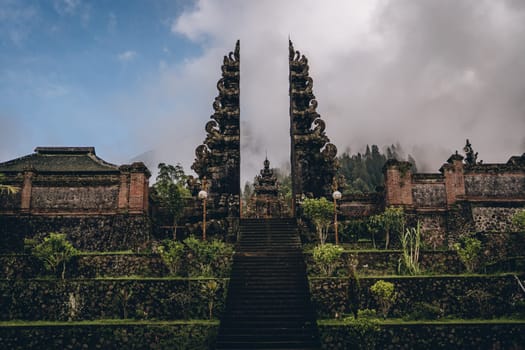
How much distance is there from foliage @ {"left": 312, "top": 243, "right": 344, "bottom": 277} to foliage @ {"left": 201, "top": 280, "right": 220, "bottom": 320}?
375cm

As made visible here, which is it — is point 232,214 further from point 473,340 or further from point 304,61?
point 473,340

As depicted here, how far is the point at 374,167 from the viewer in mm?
66188

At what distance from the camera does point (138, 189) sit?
2578 cm

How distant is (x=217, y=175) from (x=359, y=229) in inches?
280

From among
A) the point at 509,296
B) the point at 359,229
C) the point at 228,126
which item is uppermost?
the point at 228,126

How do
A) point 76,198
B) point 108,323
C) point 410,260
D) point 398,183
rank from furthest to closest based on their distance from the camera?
point 398,183
point 76,198
point 410,260
point 108,323

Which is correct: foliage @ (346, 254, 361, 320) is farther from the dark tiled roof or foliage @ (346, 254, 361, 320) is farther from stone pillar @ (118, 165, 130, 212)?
the dark tiled roof

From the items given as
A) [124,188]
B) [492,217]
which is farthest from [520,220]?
[124,188]

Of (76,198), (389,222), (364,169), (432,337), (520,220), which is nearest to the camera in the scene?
(432,337)

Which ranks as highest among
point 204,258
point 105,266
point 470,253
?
point 470,253

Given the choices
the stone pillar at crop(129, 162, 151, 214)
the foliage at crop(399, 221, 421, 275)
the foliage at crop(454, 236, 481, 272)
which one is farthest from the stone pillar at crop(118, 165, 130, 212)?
the foliage at crop(454, 236, 481, 272)

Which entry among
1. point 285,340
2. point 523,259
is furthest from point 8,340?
point 523,259

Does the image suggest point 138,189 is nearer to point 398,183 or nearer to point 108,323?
point 108,323

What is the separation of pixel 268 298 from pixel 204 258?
3.32 meters
